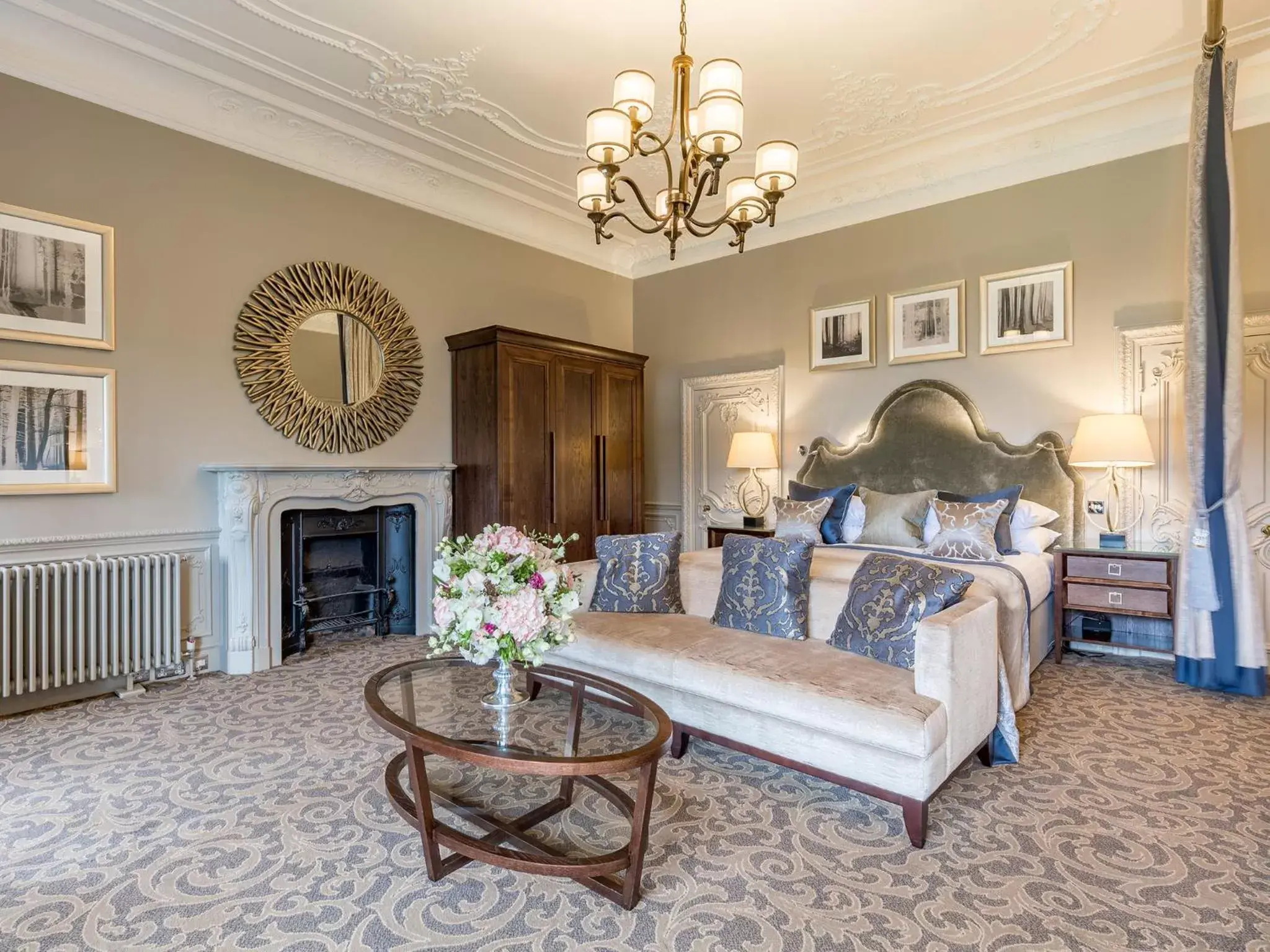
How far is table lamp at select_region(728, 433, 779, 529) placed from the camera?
5.52 metres

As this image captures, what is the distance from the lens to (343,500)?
4512 millimetres

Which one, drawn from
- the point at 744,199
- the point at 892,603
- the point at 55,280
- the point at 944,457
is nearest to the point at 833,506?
the point at 944,457

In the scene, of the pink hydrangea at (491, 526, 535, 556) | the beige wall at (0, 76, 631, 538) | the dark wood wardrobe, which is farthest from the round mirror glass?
the pink hydrangea at (491, 526, 535, 556)

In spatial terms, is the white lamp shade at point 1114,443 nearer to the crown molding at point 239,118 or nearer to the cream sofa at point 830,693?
the cream sofa at point 830,693

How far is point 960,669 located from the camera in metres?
2.32

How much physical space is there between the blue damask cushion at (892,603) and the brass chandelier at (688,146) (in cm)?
160

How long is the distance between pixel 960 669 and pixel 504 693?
156 cm

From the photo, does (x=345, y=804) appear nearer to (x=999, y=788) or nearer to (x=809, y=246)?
(x=999, y=788)

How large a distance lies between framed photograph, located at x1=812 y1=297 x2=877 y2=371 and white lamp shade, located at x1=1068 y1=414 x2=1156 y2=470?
5.41 ft

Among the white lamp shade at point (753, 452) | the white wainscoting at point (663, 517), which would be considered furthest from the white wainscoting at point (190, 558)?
the white lamp shade at point (753, 452)

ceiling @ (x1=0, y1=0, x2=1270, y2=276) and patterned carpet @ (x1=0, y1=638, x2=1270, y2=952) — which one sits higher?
ceiling @ (x1=0, y1=0, x2=1270, y2=276)

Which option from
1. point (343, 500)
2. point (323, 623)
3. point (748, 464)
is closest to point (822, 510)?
point (748, 464)

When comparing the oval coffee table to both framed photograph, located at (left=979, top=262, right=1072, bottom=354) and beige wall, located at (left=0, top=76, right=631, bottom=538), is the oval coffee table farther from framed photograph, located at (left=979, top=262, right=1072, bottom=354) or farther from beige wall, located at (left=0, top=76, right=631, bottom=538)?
framed photograph, located at (left=979, top=262, right=1072, bottom=354)

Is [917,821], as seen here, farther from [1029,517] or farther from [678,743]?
[1029,517]
